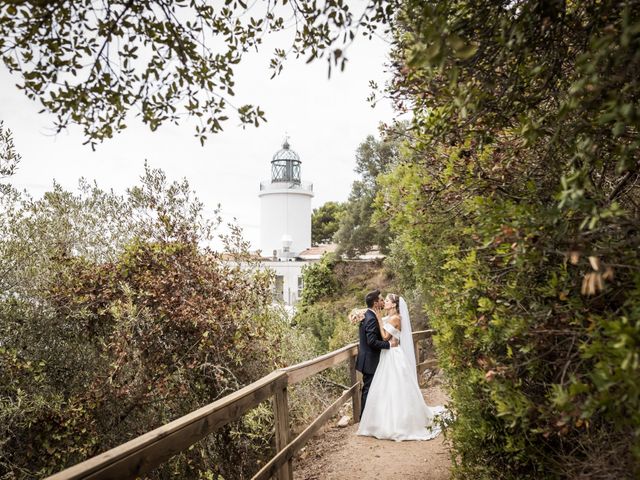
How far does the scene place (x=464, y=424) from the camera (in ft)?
11.6

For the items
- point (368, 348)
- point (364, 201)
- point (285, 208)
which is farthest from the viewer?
point (285, 208)

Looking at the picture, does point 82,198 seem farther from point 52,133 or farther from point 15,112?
point 52,133

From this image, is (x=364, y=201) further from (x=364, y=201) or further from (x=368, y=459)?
(x=368, y=459)

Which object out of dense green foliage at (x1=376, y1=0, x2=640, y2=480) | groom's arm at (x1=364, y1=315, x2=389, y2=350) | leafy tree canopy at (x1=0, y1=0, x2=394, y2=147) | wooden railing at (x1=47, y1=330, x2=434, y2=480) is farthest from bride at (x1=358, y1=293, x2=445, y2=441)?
leafy tree canopy at (x1=0, y1=0, x2=394, y2=147)

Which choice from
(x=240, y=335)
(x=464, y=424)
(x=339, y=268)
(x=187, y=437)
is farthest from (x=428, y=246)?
(x=339, y=268)

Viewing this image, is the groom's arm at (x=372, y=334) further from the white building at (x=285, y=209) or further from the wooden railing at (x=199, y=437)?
the white building at (x=285, y=209)

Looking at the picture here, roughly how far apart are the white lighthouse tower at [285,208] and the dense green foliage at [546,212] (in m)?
34.7

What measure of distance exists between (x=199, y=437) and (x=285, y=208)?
119 feet

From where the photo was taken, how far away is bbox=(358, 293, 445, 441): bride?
20.7 ft

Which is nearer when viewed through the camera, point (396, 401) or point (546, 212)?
point (546, 212)

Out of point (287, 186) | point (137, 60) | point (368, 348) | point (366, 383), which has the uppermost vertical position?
point (287, 186)

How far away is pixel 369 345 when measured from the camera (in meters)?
7.09

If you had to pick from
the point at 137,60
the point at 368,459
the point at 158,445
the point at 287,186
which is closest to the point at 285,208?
the point at 287,186

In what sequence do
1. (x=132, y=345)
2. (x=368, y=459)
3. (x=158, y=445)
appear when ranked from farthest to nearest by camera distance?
(x=132, y=345), (x=368, y=459), (x=158, y=445)
